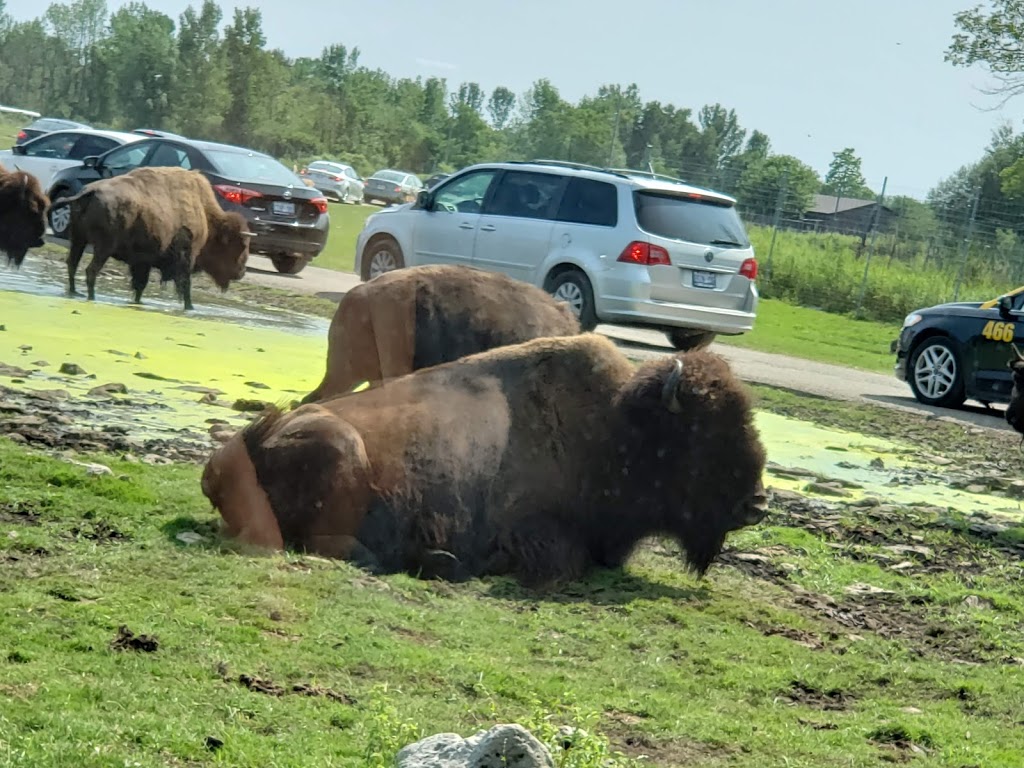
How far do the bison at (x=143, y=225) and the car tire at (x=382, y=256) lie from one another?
2.31 m

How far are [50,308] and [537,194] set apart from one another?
603 centimetres

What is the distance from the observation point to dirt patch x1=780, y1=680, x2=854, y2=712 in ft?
18.3

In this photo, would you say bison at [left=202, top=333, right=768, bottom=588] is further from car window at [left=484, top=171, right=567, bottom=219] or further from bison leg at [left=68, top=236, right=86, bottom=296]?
bison leg at [left=68, top=236, right=86, bottom=296]

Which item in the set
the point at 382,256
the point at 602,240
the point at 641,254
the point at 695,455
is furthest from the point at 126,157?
the point at 695,455

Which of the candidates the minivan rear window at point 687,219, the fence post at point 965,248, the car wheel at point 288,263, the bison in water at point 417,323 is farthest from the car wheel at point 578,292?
the fence post at point 965,248

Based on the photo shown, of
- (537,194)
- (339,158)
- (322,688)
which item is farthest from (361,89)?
(322,688)

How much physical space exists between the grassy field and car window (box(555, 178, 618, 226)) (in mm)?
9779

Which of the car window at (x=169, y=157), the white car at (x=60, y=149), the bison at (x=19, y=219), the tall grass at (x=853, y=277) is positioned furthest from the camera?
the tall grass at (x=853, y=277)

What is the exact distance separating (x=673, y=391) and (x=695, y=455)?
14.3 inches

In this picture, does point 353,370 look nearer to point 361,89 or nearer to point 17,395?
point 17,395

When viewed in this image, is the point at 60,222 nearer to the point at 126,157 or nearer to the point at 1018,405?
the point at 126,157

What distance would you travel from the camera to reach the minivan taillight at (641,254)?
56.6 ft

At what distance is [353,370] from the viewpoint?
898 centimetres

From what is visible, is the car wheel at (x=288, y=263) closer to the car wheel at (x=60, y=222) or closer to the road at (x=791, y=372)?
the road at (x=791, y=372)
